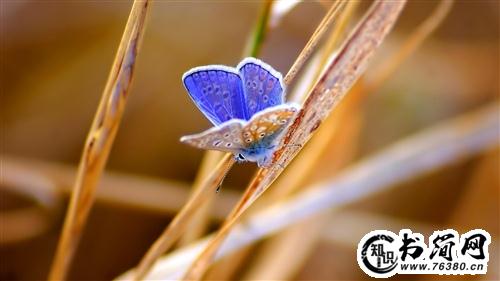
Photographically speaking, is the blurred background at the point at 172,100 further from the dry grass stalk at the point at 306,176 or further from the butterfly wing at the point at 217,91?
the butterfly wing at the point at 217,91

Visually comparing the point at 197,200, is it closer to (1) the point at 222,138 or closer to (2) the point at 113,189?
(1) the point at 222,138

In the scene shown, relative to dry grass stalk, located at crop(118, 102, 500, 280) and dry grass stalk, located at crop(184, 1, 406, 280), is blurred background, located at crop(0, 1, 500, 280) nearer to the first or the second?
dry grass stalk, located at crop(118, 102, 500, 280)

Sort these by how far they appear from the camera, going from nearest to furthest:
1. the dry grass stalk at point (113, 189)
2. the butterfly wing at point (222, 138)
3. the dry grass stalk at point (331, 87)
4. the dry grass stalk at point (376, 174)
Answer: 1. the butterfly wing at point (222, 138)
2. the dry grass stalk at point (331, 87)
3. the dry grass stalk at point (376, 174)
4. the dry grass stalk at point (113, 189)

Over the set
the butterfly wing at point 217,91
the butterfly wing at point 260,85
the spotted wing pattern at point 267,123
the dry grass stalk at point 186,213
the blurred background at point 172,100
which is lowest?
Answer: the dry grass stalk at point 186,213

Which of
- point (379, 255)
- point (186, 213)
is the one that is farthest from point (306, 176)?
point (186, 213)

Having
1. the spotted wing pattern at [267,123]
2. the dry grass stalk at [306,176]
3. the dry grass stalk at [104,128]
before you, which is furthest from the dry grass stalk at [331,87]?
the dry grass stalk at [306,176]

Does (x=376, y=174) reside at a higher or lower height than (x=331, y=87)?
higher
